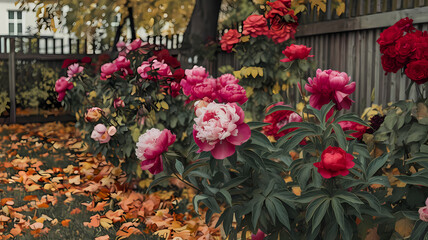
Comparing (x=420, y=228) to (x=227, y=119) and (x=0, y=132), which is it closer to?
(x=227, y=119)

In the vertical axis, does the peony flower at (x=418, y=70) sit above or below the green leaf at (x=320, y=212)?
above

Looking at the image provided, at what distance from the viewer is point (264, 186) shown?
2195 millimetres

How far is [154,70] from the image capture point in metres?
4.03

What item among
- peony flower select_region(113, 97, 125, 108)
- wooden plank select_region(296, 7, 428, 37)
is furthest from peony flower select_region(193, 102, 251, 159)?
wooden plank select_region(296, 7, 428, 37)

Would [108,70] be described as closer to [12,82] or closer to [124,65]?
[124,65]

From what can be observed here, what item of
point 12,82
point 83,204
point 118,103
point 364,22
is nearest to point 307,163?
point 118,103

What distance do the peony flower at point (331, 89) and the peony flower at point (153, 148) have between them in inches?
28.8

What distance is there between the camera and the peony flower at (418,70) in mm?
2271

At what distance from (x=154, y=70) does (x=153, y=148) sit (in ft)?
6.51

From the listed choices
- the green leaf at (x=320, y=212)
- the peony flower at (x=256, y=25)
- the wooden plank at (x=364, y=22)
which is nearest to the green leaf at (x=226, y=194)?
the green leaf at (x=320, y=212)

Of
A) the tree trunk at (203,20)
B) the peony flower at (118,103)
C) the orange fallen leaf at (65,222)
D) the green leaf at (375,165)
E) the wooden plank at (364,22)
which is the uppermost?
the tree trunk at (203,20)

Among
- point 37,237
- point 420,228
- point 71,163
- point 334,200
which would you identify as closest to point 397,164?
point 420,228

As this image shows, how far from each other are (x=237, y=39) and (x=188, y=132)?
1.86 meters

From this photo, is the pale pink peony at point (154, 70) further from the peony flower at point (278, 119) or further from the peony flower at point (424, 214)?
the peony flower at point (424, 214)
